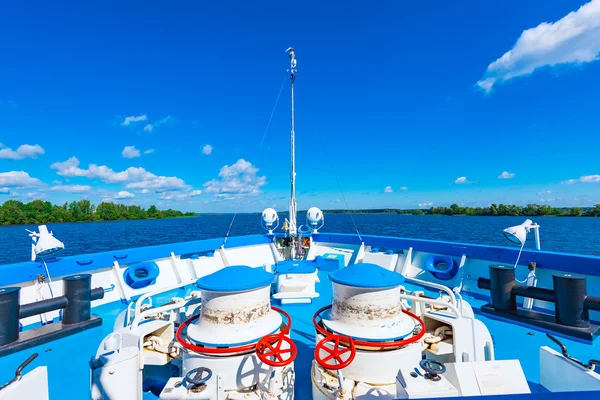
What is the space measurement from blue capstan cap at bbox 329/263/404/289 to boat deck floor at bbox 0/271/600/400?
1267mm

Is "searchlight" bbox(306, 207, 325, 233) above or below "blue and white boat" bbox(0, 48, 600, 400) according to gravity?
above

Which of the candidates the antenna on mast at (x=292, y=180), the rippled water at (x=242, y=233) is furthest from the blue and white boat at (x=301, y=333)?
the rippled water at (x=242, y=233)

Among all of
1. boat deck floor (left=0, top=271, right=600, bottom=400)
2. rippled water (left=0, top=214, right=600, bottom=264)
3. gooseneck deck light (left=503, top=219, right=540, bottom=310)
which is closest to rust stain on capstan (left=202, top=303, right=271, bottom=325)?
boat deck floor (left=0, top=271, right=600, bottom=400)

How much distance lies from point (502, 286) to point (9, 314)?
20.9 ft

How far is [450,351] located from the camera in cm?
273

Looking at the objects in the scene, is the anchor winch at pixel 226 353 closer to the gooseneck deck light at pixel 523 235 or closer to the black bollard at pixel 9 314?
the black bollard at pixel 9 314

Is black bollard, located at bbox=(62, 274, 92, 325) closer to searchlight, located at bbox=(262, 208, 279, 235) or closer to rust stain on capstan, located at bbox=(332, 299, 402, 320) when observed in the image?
rust stain on capstan, located at bbox=(332, 299, 402, 320)

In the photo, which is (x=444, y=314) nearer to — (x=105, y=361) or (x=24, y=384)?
(x=105, y=361)

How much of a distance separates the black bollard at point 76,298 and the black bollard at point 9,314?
555 mm

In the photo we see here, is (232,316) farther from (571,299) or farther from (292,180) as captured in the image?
(292,180)

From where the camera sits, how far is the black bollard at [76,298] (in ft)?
12.4

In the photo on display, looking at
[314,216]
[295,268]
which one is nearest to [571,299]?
[295,268]

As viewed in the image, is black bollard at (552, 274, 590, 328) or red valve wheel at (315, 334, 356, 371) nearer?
red valve wheel at (315, 334, 356, 371)

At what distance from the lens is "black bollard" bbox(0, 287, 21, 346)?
3.10 m
